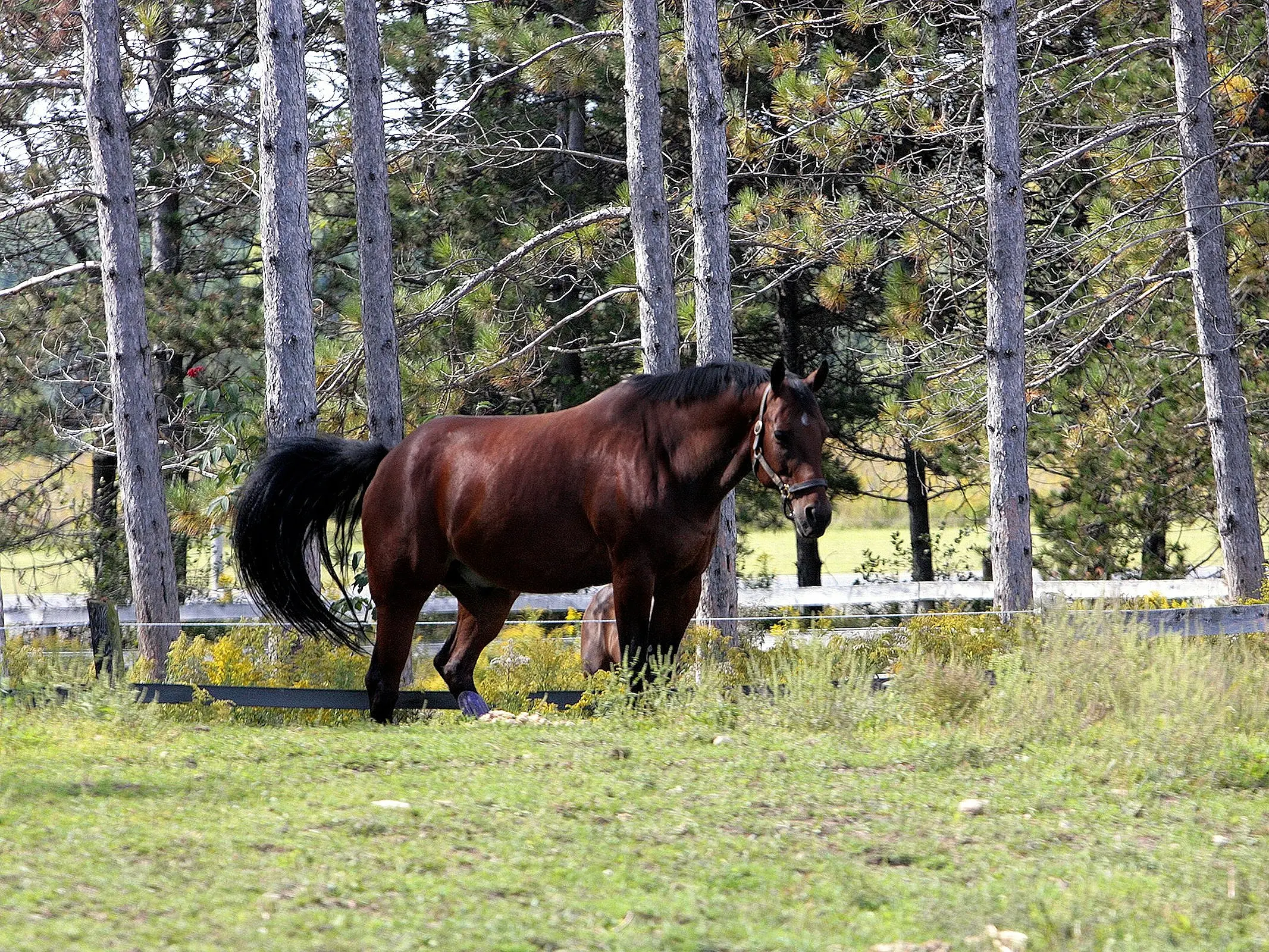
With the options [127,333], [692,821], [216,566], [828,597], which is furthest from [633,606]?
[216,566]

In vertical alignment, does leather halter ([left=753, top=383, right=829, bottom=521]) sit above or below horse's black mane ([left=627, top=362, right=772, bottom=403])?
below

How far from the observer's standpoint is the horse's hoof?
8.03m

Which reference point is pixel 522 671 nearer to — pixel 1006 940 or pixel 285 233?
pixel 285 233

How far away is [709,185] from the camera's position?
10492mm

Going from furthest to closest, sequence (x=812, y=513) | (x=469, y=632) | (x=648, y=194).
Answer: (x=648, y=194) → (x=469, y=632) → (x=812, y=513)

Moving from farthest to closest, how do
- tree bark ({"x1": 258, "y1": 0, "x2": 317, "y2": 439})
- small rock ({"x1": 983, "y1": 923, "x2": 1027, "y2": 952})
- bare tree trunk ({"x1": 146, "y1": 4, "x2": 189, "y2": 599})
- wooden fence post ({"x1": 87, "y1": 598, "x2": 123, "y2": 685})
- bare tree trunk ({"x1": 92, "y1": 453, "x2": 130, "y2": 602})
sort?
bare tree trunk ({"x1": 92, "y1": 453, "x2": 130, "y2": 602}), bare tree trunk ({"x1": 146, "y1": 4, "x2": 189, "y2": 599}), tree bark ({"x1": 258, "y1": 0, "x2": 317, "y2": 439}), wooden fence post ({"x1": 87, "y1": 598, "x2": 123, "y2": 685}), small rock ({"x1": 983, "y1": 923, "x2": 1027, "y2": 952})

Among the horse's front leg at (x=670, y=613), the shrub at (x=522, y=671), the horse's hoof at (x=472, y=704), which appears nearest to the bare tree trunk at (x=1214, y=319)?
the shrub at (x=522, y=671)

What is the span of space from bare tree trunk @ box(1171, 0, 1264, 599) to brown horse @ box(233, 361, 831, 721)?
6.43 m

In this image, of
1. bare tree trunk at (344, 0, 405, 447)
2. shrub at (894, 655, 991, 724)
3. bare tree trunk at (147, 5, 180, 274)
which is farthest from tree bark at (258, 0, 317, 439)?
bare tree trunk at (147, 5, 180, 274)

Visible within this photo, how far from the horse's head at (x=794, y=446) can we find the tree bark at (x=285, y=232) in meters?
4.22

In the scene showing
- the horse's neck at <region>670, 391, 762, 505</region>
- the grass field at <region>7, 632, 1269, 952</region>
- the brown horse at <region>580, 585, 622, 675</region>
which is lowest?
the grass field at <region>7, 632, 1269, 952</region>

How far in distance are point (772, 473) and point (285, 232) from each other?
4865 mm

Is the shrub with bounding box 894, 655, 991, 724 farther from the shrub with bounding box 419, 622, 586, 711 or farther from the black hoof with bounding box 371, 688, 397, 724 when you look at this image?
the black hoof with bounding box 371, 688, 397, 724

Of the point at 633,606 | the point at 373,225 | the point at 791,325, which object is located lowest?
the point at 633,606
